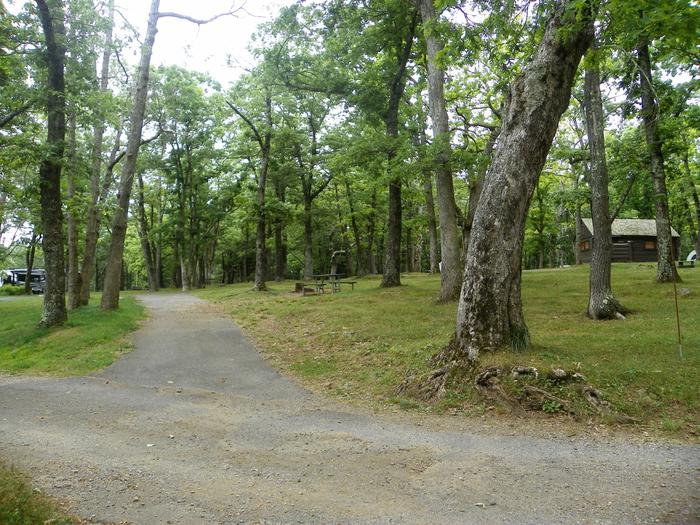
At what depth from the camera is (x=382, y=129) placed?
20.6 meters

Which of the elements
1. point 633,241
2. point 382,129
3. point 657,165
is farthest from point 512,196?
point 633,241

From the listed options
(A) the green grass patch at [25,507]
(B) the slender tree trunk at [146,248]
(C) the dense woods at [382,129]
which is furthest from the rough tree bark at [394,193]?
(B) the slender tree trunk at [146,248]

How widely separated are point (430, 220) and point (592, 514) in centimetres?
2275

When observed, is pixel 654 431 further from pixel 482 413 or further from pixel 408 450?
pixel 408 450

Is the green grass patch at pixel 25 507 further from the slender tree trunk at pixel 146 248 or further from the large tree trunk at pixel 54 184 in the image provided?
the slender tree trunk at pixel 146 248

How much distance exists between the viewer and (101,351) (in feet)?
32.0

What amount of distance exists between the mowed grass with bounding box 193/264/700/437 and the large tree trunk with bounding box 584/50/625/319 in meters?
0.47

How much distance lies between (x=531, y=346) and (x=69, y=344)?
992cm

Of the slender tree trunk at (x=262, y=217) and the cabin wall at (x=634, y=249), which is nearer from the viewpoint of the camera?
the slender tree trunk at (x=262, y=217)

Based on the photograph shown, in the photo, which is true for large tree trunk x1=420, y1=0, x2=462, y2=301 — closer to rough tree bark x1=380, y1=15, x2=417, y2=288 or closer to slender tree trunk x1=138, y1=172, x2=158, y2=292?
rough tree bark x1=380, y1=15, x2=417, y2=288

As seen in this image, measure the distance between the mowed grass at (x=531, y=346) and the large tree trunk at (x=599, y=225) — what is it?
0.47 meters

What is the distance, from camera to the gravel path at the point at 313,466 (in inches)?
132

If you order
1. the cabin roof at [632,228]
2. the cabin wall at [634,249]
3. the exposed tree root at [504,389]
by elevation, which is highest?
the cabin roof at [632,228]

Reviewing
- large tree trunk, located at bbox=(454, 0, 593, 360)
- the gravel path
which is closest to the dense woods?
large tree trunk, located at bbox=(454, 0, 593, 360)
